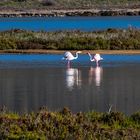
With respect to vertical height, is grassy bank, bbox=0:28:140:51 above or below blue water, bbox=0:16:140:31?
above

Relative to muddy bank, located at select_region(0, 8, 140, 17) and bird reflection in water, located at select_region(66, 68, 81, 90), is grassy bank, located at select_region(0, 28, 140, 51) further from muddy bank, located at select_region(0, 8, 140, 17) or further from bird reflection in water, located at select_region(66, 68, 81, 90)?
muddy bank, located at select_region(0, 8, 140, 17)

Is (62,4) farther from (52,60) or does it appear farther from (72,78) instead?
(72,78)

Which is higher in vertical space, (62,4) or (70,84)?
(70,84)

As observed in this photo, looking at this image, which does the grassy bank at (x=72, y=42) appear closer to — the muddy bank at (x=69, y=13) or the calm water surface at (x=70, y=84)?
the calm water surface at (x=70, y=84)

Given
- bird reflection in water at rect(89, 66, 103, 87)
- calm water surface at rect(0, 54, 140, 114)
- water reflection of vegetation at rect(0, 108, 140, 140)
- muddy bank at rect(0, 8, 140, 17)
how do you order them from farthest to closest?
muddy bank at rect(0, 8, 140, 17)
bird reflection in water at rect(89, 66, 103, 87)
calm water surface at rect(0, 54, 140, 114)
water reflection of vegetation at rect(0, 108, 140, 140)

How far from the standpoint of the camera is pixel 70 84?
22.1 m

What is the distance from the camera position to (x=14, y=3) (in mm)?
130125

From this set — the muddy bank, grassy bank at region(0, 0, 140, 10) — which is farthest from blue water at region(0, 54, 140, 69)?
grassy bank at region(0, 0, 140, 10)

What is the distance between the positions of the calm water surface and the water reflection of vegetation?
2227 mm

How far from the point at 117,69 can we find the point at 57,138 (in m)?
13.8

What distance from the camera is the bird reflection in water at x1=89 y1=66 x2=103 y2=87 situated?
75.2 ft

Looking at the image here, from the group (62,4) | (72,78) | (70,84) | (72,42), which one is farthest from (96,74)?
(62,4)

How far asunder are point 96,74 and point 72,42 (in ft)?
42.7

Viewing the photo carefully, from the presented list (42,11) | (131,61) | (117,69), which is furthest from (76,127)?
(42,11)
